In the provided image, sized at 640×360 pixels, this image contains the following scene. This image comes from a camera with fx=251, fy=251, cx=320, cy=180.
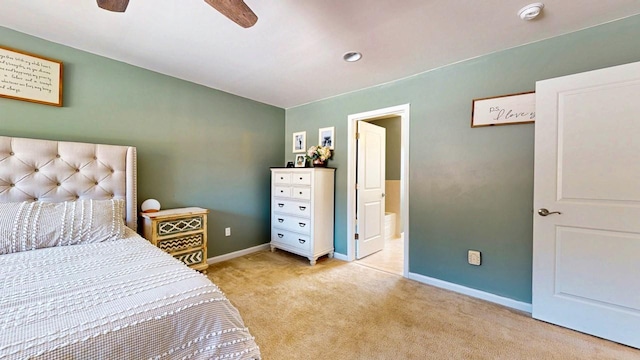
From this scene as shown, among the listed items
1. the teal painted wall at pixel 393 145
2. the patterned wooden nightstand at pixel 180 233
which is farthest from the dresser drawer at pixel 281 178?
the teal painted wall at pixel 393 145

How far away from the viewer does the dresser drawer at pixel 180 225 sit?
246cm

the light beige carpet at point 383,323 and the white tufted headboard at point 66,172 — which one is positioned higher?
the white tufted headboard at point 66,172

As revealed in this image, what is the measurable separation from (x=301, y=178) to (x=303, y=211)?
0.43 m

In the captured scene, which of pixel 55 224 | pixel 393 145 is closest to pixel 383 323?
pixel 55 224

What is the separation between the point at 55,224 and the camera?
5.46 ft

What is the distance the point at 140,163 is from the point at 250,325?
6.54ft

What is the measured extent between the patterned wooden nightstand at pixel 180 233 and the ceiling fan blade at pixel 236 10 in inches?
77.5

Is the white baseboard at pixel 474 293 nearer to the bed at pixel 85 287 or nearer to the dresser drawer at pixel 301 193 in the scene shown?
the dresser drawer at pixel 301 193

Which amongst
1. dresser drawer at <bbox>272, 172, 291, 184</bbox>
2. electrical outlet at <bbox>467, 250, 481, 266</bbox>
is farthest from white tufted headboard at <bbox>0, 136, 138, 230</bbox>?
electrical outlet at <bbox>467, 250, 481, 266</bbox>

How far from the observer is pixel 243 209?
140 inches

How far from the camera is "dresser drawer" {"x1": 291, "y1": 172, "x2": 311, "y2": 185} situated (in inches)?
127

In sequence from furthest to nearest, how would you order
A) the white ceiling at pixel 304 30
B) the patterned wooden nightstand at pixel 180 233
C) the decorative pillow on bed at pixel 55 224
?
the patterned wooden nightstand at pixel 180 233 → the white ceiling at pixel 304 30 → the decorative pillow on bed at pixel 55 224

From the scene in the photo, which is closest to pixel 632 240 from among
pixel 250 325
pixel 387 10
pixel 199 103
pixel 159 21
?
pixel 387 10

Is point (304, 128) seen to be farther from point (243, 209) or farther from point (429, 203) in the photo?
point (429, 203)
